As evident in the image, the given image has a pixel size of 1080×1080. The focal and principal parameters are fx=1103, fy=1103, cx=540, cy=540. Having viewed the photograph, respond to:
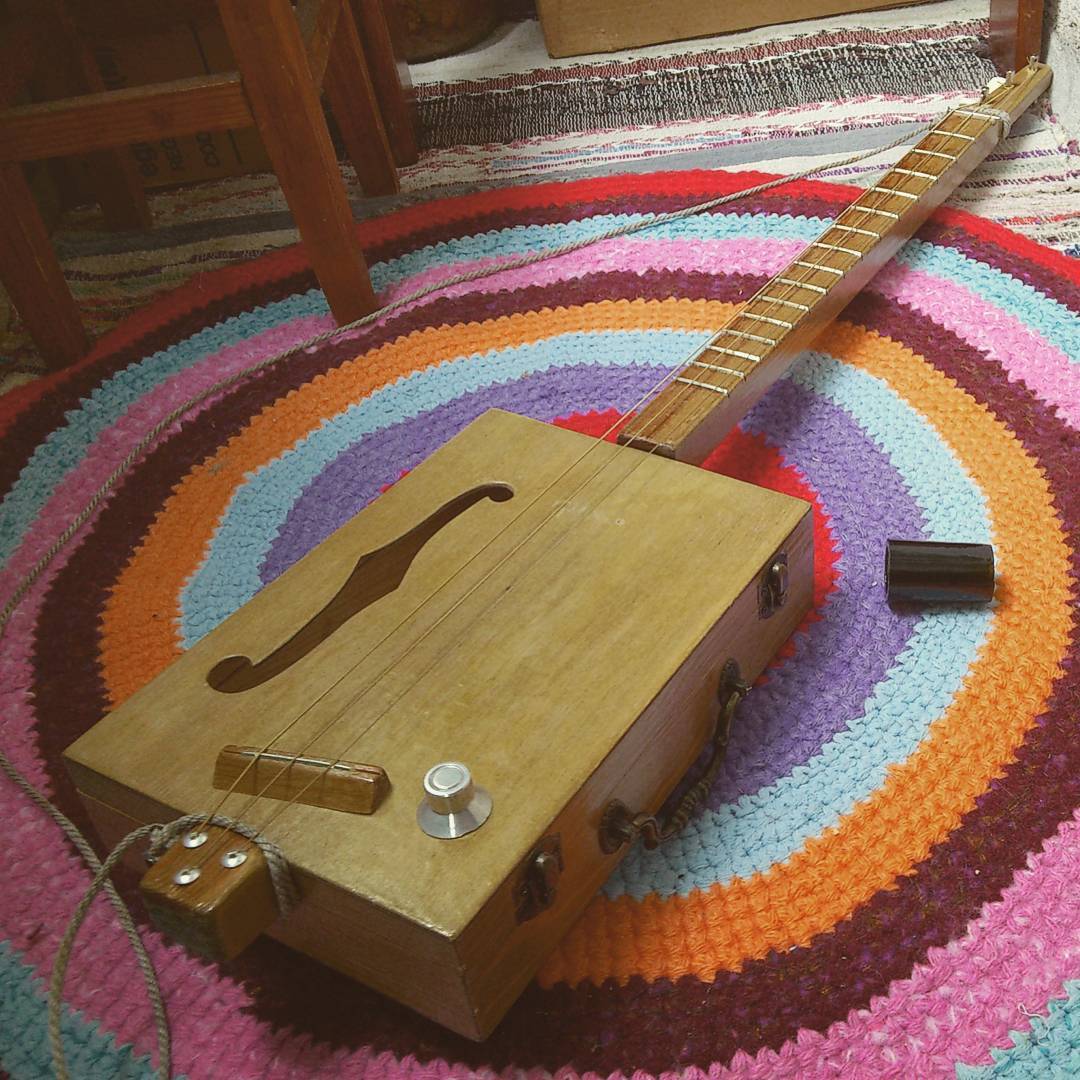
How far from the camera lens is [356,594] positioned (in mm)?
724

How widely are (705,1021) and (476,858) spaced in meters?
0.17

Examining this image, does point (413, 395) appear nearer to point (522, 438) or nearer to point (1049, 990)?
point (522, 438)

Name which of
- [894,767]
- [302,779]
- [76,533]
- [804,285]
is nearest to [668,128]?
[804,285]

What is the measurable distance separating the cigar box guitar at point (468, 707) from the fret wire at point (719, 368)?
1.3 inches

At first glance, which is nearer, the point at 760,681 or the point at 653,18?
the point at 760,681

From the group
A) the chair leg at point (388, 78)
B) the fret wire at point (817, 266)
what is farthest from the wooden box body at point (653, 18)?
the fret wire at point (817, 266)

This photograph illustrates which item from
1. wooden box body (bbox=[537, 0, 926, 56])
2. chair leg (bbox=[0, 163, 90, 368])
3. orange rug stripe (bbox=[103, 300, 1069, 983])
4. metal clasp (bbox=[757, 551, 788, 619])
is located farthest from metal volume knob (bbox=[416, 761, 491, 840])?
wooden box body (bbox=[537, 0, 926, 56])

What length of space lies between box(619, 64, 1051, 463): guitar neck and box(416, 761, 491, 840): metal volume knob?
1.08 ft

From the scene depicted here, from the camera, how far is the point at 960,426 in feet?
3.11

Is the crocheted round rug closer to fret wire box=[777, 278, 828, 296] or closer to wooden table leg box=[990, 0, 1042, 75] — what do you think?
fret wire box=[777, 278, 828, 296]

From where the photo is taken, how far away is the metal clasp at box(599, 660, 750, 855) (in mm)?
621

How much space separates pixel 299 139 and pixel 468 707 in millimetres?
699

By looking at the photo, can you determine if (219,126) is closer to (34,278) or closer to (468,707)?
(34,278)

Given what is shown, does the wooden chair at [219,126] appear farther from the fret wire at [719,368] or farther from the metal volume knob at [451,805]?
the metal volume knob at [451,805]
